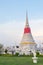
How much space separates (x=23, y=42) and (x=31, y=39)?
8.70 ft

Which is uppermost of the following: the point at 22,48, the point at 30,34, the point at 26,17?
the point at 26,17

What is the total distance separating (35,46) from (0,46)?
9843 millimetres

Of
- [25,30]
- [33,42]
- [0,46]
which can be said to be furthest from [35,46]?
[0,46]

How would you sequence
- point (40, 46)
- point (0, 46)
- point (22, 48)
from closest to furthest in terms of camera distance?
1. point (22, 48)
2. point (0, 46)
3. point (40, 46)

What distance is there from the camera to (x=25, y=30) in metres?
51.8

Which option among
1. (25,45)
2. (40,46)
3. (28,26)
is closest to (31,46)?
(25,45)

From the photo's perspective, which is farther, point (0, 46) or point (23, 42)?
point (0, 46)

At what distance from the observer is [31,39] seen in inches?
2078

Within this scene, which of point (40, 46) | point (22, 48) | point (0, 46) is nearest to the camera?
point (22, 48)

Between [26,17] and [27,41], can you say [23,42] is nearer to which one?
[27,41]

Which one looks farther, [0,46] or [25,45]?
[0,46]

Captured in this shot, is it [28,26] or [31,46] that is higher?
[28,26]

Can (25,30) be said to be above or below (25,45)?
above

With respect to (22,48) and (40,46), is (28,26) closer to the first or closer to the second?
(22,48)
